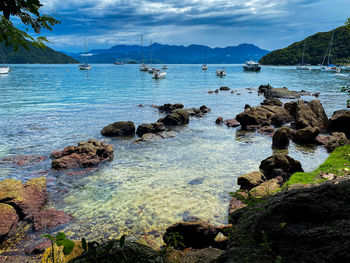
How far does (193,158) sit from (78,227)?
8.20 m

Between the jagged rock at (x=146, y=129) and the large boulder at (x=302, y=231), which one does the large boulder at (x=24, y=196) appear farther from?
the jagged rock at (x=146, y=129)

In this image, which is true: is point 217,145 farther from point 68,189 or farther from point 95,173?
point 68,189

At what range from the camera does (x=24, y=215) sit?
8.57m

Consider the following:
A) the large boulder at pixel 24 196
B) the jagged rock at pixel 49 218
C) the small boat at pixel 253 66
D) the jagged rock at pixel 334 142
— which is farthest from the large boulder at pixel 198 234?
the small boat at pixel 253 66

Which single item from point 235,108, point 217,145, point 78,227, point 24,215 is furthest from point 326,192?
point 235,108

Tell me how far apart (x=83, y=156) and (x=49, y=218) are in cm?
623

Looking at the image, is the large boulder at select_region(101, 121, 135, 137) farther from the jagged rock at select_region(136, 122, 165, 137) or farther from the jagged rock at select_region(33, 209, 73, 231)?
the jagged rock at select_region(33, 209, 73, 231)

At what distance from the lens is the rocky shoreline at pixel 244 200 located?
315 cm

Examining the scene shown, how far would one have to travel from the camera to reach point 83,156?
47.1 ft

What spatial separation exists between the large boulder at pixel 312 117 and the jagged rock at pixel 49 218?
65.7 ft

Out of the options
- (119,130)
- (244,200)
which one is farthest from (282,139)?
(244,200)

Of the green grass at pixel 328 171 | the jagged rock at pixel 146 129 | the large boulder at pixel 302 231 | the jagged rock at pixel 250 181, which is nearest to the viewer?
the large boulder at pixel 302 231

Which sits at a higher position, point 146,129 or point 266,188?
point 266,188

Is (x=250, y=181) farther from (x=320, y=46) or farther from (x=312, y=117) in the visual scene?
(x=320, y=46)
